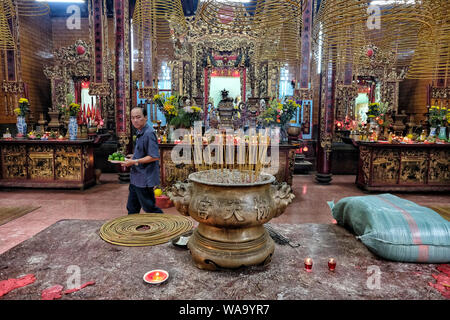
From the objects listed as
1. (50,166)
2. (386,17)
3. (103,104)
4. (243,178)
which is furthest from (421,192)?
(103,104)

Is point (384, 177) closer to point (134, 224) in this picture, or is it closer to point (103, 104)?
point (134, 224)

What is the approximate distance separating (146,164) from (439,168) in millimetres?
5417

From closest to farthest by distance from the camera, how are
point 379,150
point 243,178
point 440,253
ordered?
point 440,253, point 243,178, point 379,150

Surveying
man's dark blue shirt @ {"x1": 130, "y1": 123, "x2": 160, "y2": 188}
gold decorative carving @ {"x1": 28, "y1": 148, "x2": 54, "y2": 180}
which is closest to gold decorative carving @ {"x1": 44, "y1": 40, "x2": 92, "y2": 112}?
gold decorative carving @ {"x1": 28, "y1": 148, "x2": 54, "y2": 180}

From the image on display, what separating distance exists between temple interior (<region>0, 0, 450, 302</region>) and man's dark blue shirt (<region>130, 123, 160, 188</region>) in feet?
0.05

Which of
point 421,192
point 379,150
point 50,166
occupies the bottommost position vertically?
point 421,192

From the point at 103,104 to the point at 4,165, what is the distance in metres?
3.01

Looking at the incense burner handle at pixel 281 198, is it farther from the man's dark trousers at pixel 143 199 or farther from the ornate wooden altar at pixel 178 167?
the ornate wooden altar at pixel 178 167

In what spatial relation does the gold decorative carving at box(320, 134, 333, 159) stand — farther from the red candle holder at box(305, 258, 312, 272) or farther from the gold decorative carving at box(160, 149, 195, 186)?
the red candle holder at box(305, 258, 312, 272)

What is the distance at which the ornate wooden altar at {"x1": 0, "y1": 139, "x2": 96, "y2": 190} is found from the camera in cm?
531

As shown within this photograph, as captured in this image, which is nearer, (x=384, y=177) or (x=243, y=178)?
(x=243, y=178)

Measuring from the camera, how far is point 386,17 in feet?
4.77

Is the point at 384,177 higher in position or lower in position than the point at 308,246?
lower
